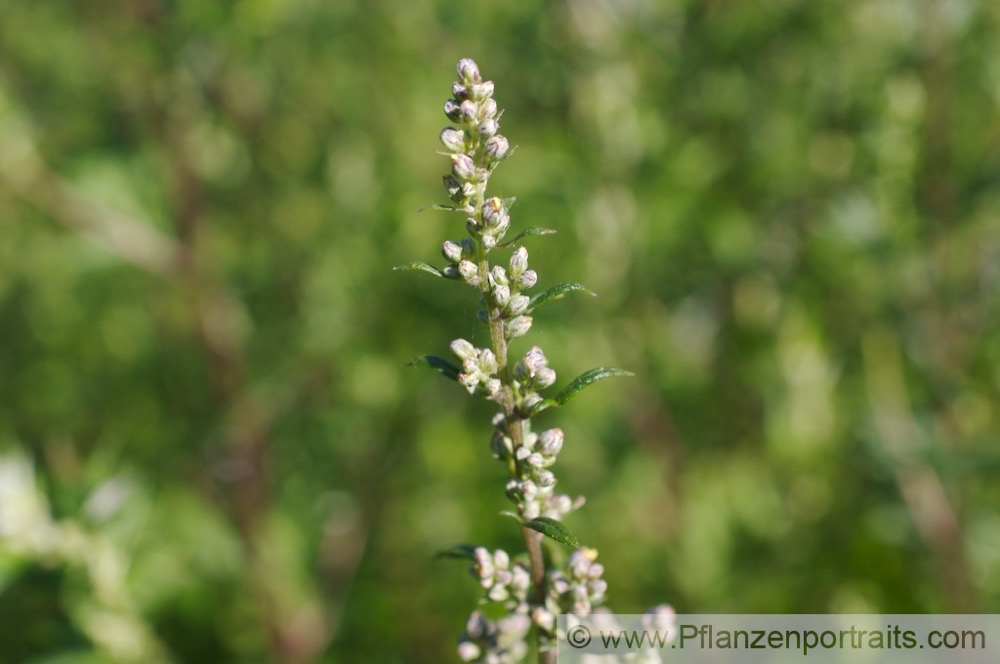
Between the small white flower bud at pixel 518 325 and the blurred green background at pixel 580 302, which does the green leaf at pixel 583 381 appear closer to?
the small white flower bud at pixel 518 325

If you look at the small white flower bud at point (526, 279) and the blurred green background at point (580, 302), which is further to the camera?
the blurred green background at point (580, 302)

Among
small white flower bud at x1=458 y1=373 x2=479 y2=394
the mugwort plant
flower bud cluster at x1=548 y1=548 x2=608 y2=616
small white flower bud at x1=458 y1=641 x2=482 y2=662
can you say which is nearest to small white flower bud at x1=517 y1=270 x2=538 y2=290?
the mugwort plant

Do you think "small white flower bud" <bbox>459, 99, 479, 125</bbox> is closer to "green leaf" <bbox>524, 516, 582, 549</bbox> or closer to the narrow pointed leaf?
the narrow pointed leaf

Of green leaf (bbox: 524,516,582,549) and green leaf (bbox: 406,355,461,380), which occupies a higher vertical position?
green leaf (bbox: 406,355,461,380)

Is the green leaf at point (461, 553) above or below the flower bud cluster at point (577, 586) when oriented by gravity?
above

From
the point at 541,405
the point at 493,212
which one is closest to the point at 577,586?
the point at 541,405

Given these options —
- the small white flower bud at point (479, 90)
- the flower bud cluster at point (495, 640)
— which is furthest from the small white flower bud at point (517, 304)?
the flower bud cluster at point (495, 640)

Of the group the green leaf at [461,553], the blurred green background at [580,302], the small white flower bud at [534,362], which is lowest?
the green leaf at [461,553]
